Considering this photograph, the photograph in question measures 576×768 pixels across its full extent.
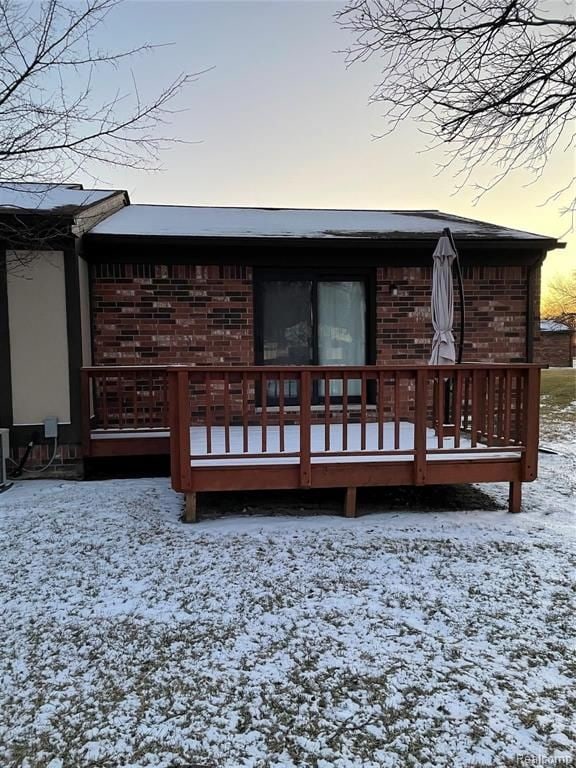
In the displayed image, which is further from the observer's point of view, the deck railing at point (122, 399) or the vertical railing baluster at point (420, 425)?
the deck railing at point (122, 399)

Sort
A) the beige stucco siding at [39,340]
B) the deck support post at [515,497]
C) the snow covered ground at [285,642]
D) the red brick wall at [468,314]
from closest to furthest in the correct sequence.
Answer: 1. the snow covered ground at [285,642]
2. the deck support post at [515,497]
3. the beige stucco siding at [39,340]
4. the red brick wall at [468,314]

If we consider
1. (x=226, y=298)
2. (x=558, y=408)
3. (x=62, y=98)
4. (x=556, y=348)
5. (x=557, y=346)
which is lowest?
(x=558, y=408)

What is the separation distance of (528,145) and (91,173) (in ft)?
17.0

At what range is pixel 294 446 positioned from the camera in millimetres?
4902

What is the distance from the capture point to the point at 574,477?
6000mm

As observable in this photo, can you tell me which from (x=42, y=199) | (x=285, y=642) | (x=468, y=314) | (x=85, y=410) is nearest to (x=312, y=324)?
(x=468, y=314)

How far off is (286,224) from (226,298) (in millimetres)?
1573

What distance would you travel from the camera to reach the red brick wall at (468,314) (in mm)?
6855

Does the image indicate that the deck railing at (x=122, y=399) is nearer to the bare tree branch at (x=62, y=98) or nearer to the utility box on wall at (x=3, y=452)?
the utility box on wall at (x=3, y=452)

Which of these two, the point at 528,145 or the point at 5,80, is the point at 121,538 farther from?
the point at 528,145

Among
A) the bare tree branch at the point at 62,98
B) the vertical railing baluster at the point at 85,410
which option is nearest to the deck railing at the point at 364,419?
the vertical railing baluster at the point at 85,410

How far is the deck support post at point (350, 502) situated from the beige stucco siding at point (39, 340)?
10.8ft

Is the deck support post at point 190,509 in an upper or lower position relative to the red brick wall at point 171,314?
lower

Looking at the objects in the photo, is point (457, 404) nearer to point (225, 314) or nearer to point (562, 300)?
point (225, 314)
